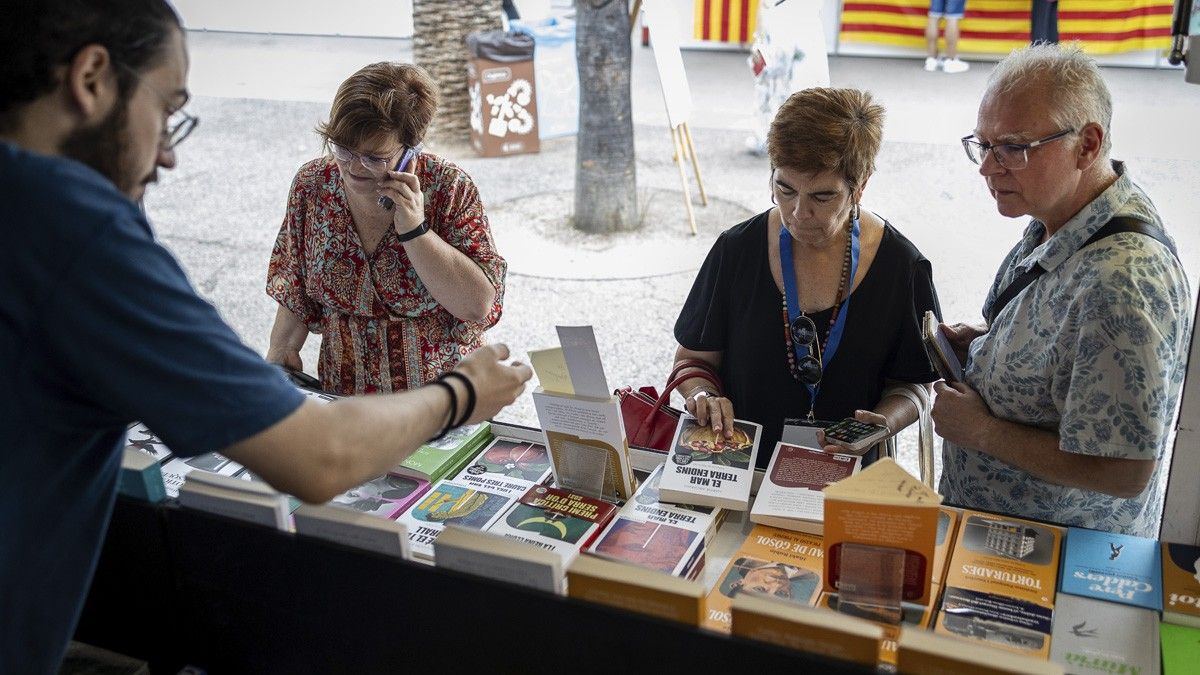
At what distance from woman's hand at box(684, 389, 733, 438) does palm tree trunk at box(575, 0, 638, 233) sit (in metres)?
4.46

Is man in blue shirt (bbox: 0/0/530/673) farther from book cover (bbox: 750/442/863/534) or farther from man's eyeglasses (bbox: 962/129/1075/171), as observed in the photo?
man's eyeglasses (bbox: 962/129/1075/171)

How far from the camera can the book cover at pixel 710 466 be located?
1807mm

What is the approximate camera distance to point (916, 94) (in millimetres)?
9297

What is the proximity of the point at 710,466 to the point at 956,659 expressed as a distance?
2.68 feet

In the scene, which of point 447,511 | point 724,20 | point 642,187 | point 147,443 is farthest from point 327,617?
point 724,20

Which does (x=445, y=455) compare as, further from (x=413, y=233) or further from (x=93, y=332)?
(x=93, y=332)

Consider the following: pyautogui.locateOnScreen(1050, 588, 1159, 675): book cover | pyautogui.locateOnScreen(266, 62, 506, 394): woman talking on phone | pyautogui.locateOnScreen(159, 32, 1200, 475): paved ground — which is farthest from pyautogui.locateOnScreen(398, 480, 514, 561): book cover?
pyautogui.locateOnScreen(159, 32, 1200, 475): paved ground

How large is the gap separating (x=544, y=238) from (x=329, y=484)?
546 centimetres

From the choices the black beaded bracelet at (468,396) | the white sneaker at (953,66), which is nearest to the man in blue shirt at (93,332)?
the black beaded bracelet at (468,396)

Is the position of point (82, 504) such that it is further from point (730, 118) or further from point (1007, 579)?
point (730, 118)

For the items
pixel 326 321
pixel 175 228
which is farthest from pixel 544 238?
pixel 326 321

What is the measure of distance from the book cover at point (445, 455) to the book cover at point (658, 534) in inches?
15.0

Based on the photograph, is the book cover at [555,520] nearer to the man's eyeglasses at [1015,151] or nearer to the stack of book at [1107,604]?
the stack of book at [1107,604]

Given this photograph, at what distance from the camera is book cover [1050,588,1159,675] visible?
56.0 inches
